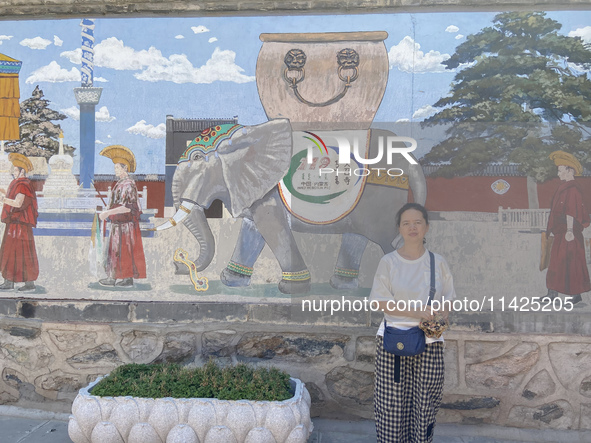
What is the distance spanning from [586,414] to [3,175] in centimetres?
543

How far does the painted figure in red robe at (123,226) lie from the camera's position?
4.32m

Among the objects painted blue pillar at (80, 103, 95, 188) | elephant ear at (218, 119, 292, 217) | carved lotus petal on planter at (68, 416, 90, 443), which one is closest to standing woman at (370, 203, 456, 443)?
elephant ear at (218, 119, 292, 217)

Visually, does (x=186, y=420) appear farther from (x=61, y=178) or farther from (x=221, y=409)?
(x=61, y=178)

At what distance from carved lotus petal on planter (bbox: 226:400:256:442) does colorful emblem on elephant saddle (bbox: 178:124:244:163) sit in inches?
84.6

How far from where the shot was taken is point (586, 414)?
4.00m

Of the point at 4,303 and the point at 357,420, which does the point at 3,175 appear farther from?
the point at 357,420

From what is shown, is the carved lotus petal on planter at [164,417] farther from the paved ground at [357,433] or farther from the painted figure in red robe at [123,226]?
the painted figure in red robe at [123,226]

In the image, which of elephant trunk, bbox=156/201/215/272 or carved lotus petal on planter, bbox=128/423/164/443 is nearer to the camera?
carved lotus petal on planter, bbox=128/423/164/443

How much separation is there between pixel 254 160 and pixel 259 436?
2.20 metres

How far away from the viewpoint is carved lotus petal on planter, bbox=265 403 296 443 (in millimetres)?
3395

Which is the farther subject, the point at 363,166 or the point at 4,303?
the point at 4,303

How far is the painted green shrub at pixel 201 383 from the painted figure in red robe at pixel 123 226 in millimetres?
832

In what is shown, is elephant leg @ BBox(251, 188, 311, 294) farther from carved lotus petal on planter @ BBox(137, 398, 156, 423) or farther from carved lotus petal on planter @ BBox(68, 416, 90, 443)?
carved lotus petal on planter @ BBox(68, 416, 90, 443)

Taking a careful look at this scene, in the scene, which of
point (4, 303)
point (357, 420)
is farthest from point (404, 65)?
point (4, 303)
